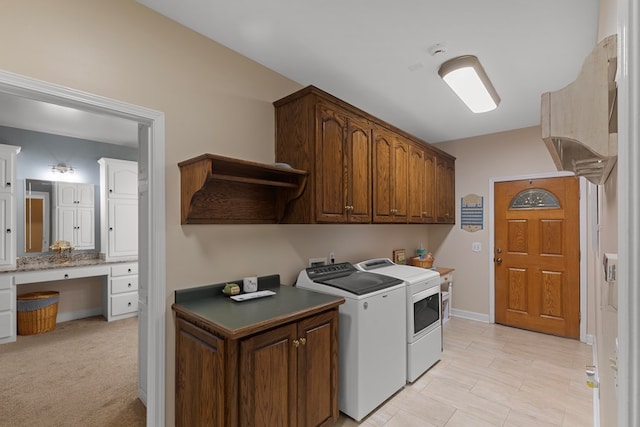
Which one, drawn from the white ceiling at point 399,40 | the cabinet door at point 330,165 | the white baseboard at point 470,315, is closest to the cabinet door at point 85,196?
the white ceiling at point 399,40

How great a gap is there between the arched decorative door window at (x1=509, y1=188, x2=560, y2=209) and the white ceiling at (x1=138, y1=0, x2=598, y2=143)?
1.43m

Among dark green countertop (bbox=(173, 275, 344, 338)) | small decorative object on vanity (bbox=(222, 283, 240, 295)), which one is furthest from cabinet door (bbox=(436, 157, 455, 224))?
small decorative object on vanity (bbox=(222, 283, 240, 295))

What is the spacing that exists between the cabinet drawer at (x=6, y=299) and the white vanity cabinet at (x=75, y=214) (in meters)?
0.91

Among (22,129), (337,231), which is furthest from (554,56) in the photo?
(22,129)

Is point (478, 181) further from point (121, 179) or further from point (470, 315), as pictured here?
point (121, 179)

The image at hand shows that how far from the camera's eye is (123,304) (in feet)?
14.3

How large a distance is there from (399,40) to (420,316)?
7.49 ft

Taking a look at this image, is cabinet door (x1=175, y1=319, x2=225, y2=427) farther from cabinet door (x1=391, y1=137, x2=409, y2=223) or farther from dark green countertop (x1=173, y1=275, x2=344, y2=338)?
cabinet door (x1=391, y1=137, x2=409, y2=223)

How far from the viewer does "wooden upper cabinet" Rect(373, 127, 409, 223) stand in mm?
2904

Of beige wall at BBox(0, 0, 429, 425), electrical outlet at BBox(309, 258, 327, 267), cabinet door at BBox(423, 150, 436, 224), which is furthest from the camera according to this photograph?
cabinet door at BBox(423, 150, 436, 224)

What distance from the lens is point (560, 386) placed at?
263 cm

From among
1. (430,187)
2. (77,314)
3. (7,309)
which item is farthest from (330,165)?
(77,314)

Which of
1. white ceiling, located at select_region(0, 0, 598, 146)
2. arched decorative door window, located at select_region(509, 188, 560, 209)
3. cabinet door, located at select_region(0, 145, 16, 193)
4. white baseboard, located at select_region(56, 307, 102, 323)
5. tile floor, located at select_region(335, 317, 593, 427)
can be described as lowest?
tile floor, located at select_region(335, 317, 593, 427)

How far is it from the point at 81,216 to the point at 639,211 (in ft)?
18.1
